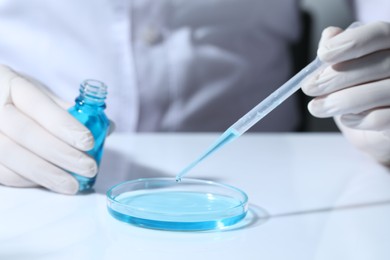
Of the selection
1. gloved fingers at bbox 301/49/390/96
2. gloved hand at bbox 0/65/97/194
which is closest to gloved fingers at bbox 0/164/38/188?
gloved hand at bbox 0/65/97/194

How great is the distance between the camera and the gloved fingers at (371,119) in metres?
0.90

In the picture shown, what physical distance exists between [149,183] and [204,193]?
0.08m

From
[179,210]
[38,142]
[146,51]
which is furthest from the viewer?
[146,51]

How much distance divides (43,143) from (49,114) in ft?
0.14

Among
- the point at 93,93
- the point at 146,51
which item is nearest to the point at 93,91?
the point at 93,93

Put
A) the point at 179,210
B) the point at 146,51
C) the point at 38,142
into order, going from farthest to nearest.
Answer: the point at 146,51 → the point at 38,142 → the point at 179,210

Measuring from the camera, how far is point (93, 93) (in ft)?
2.83

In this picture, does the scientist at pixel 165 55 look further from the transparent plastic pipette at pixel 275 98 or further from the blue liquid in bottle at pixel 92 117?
the transparent plastic pipette at pixel 275 98

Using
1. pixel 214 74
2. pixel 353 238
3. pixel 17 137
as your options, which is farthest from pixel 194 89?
pixel 353 238

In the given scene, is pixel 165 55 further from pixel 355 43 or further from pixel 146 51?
pixel 355 43

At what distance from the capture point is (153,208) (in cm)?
79

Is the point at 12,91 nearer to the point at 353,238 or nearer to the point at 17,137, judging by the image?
the point at 17,137

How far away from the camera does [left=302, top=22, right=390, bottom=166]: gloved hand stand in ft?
2.70

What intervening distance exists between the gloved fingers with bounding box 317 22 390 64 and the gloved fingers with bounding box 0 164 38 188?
462 millimetres
